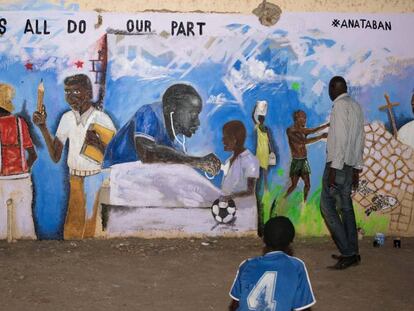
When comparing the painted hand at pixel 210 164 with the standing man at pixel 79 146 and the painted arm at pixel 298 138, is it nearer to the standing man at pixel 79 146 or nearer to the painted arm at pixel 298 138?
the painted arm at pixel 298 138

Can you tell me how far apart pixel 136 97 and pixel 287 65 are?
166 centimetres

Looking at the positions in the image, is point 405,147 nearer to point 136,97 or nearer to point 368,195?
point 368,195

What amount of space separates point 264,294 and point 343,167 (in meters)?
3.07

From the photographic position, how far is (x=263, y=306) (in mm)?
3670

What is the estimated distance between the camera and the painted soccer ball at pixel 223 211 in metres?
7.77

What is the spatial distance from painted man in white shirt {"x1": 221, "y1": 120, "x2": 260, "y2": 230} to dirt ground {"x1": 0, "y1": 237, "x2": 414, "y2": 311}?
301mm

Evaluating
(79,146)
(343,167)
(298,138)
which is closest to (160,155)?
(79,146)

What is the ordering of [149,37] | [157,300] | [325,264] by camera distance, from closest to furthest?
[157,300]
[325,264]
[149,37]

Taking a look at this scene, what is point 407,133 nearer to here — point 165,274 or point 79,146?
point 165,274

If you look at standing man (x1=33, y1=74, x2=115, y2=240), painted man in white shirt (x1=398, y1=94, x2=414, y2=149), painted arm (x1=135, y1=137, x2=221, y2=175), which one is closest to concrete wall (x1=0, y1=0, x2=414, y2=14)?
standing man (x1=33, y1=74, x2=115, y2=240)

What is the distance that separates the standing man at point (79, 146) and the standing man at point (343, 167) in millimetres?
2408

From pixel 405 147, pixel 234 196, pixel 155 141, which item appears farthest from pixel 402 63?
pixel 155 141

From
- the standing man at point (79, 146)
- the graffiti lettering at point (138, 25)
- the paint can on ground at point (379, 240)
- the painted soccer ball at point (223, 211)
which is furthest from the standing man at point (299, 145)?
the standing man at point (79, 146)

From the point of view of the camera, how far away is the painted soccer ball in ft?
25.5
